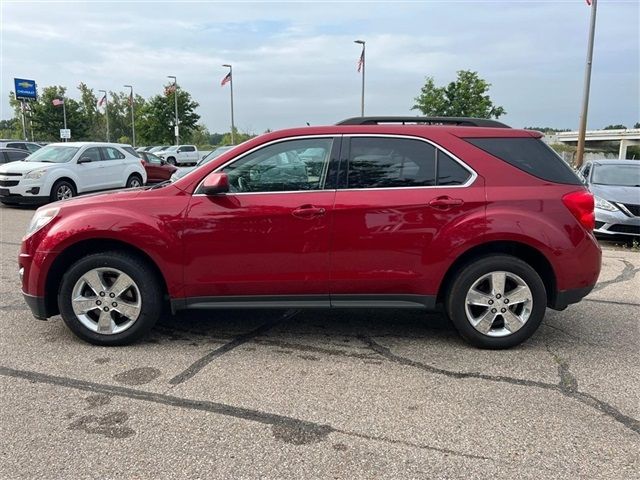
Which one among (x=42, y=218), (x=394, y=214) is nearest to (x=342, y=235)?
(x=394, y=214)

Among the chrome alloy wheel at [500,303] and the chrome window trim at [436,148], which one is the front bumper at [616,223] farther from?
the chrome window trim at [436,148]

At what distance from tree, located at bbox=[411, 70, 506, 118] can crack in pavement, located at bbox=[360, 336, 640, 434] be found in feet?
101

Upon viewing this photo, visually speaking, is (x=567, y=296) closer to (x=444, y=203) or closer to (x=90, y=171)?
(x=444, y=203)

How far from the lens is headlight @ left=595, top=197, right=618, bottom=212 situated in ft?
30.5

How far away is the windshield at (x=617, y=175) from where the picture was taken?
1041 cm

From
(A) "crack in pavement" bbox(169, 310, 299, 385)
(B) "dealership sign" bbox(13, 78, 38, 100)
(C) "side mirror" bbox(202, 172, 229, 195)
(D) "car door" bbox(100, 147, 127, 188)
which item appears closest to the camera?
(A) "crack in pavement" bbox(169, 310, 299, 385)

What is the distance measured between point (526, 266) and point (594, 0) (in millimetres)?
15239

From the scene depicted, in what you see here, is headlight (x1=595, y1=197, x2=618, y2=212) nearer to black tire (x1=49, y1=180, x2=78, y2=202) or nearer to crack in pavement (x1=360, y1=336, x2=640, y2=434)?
crack in pavement (x1=360, y1=336, x2=640, y2=434)

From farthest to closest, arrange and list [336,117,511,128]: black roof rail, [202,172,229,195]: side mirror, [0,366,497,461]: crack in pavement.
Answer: [336,117,511,128]: black roof rail → [202,172,229,195]: side mirror → [0,366,497,461]: crack in pavement

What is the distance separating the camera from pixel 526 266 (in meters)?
4.10

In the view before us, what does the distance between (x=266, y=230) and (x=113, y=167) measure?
12.3m

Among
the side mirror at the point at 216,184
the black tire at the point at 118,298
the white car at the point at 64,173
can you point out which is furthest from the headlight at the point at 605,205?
the white car at the point at 64,173

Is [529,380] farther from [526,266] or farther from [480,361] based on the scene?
[526,266]

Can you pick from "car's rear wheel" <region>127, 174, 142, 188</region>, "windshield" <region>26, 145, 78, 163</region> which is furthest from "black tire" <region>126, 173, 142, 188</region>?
"windshield" <region>26, 145, 78, 163</region>
